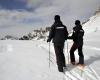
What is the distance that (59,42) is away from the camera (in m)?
10.1

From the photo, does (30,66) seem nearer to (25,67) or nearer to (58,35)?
(25,67)

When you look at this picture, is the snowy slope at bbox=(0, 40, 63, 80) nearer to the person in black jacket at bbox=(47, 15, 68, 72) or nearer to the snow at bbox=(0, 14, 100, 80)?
the snow at bbox=(0, 14, 100, 80)

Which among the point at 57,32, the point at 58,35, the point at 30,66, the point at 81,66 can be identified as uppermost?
the point at 57,32

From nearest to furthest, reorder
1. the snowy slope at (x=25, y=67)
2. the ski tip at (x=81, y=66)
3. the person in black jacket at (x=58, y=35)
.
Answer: the snowy slope at (x=25, y=67)
the person in black jacket at (x=58, y=35)
the ski tip at (x=81, y=66)

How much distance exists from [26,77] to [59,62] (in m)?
1.80

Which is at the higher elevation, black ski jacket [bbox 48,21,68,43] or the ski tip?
→ black ski jacket [bbox 48,21,68,43]

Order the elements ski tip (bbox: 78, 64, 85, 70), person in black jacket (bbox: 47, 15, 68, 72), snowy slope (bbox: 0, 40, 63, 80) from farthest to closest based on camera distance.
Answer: ski tip (bbox: 78, 64, 85, 70) < person in black jacket (bbox: 47, 15, 68, 72) < snowy slope (bbox: 0, 40, 63, 80)

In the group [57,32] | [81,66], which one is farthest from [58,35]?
[81,66]

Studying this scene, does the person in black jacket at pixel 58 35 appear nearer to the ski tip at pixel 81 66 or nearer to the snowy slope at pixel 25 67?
the snowy slope at pixel 25 67

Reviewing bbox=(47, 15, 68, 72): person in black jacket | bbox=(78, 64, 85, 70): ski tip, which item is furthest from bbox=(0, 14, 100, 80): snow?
bbox=(47, 15, 68, 72): person in black jacket

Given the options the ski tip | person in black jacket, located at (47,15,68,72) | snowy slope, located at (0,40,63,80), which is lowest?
the ski tip

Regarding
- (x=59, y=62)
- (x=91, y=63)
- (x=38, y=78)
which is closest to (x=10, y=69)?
(x=38, y=78)

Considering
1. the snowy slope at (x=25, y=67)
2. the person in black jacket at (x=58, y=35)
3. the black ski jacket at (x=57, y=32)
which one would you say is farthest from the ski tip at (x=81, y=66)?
the black ski jacket at (x=57, y=32)

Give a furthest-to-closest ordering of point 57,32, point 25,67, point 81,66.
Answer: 1. point 81,66
2. point 57,32
3. point 25,67
